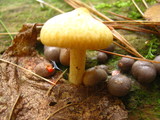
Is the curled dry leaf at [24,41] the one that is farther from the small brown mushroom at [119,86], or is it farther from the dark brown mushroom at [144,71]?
the dark brown mushroom at [144,71]

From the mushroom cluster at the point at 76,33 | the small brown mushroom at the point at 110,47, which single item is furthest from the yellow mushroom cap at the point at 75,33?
the small brown mushroom at the point at 110,47

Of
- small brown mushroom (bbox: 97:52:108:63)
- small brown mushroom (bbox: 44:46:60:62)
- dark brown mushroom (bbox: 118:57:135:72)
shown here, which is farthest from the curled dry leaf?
dark brown mushroom (bbox: 118:57:135:72)

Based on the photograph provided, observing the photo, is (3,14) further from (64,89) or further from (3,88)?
(64,89)

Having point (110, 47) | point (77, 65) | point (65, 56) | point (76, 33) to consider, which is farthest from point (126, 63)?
point (76, 33)

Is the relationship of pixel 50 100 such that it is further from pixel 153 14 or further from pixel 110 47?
pixel 153 14

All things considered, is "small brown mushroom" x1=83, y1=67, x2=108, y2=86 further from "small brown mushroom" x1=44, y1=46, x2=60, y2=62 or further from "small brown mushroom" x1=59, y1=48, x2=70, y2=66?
"small brown mushroom" x1=44, y1=46, x2=60, y2=62
